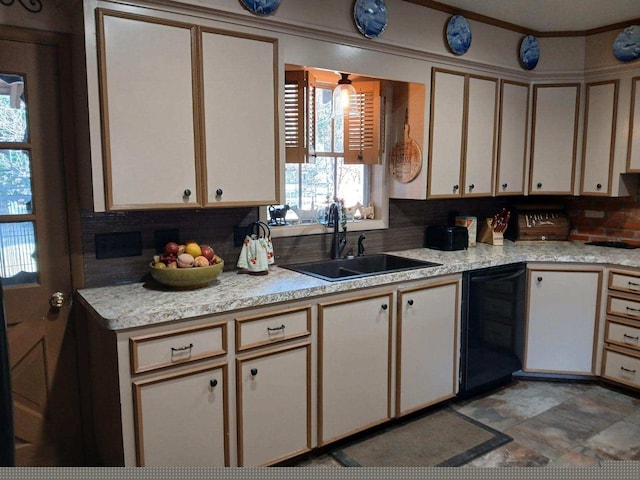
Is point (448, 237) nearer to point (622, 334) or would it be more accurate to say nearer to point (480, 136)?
point (480, 136)

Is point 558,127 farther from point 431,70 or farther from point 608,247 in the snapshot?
point 431,70

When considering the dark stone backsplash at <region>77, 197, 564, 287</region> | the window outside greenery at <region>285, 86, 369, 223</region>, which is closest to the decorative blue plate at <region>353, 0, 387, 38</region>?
the window outside greenery at <region>285, 86, 369, 223</region>

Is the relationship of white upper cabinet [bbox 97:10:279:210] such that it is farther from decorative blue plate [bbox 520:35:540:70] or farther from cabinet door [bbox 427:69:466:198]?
decorative blue plate [bbox 520:35:540:70]

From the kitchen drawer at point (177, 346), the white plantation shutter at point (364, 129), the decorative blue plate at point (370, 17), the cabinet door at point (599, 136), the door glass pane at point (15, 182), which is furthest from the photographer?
the cabinet door at point (599, 136)

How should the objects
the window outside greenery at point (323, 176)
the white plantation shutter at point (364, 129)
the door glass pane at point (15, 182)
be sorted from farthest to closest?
the white plantation shutter at point (364, 129), the window outside greenery at point (323, 176), the door glass pane at point (15, 182)

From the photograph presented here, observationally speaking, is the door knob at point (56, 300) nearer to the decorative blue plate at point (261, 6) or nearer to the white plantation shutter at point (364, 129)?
the decorative blue plate at point (261, 6)

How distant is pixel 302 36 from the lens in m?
2.55

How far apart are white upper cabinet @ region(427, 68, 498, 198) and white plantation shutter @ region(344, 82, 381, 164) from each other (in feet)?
1.19

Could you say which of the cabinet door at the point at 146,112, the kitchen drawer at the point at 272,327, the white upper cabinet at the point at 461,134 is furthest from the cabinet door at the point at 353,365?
the white upper cabinet at the point at 461,134

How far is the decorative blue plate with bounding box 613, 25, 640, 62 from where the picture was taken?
3320 mm

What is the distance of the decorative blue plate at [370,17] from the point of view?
272 cm

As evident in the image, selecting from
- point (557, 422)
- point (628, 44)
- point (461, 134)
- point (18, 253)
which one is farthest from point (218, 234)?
point (628, 44)

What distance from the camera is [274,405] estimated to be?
7.45ft

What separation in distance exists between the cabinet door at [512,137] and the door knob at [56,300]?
9.35ft
